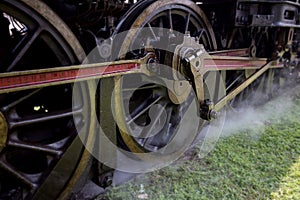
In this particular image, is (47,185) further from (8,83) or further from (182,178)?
(182,178)

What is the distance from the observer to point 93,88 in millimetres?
1891

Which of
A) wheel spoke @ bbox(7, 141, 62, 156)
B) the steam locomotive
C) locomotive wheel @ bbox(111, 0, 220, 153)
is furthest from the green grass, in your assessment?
wheel spoke @ bbox(7, 141, 62, 156)

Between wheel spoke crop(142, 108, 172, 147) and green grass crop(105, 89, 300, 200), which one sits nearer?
green grass crop(105, 89, 300, 200)

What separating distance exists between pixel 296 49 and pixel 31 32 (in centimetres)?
389

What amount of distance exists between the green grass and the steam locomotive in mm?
186

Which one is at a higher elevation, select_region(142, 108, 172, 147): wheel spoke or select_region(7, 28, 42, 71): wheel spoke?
select_region(7, 28, 42, 71): wheel spoke

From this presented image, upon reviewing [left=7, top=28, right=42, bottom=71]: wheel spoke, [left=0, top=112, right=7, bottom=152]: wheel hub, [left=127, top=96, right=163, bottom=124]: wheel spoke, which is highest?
[left=7, top=28, right=42, bottom=71]: wheel spoke

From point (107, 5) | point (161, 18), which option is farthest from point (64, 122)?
point (161, 18)

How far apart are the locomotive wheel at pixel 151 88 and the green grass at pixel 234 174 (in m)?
0.29

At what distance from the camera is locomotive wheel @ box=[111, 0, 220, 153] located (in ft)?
6.98

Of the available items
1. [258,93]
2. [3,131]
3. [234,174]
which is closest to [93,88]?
[3,131]

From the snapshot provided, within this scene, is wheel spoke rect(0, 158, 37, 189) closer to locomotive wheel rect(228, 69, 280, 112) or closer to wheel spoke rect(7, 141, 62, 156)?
wheel spoke rect(7, 141, 62, 156)

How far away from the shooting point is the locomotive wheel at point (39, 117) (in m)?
1.61

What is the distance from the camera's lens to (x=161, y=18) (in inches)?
96.4
